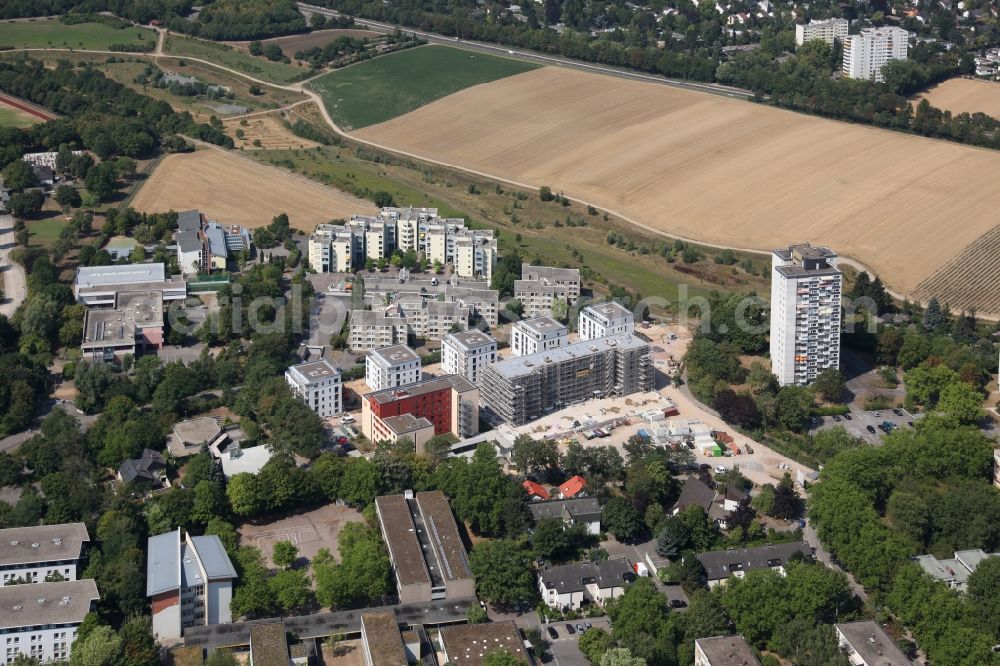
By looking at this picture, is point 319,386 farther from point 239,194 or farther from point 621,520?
point 239,194

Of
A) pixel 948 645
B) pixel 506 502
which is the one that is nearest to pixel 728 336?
pixel 506 502

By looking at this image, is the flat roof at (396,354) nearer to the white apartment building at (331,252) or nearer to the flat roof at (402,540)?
the flat roof at (402,540)

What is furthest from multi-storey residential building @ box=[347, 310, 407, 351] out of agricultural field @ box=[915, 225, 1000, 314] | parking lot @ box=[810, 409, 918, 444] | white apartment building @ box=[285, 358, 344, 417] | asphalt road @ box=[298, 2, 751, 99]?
asphalt road @ box=[298, 2, 751, 99]

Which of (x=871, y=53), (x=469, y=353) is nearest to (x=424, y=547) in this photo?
(x=469, y=353)

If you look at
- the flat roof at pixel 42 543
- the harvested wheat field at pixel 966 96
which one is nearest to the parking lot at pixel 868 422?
the flat roof at pixel 42 543

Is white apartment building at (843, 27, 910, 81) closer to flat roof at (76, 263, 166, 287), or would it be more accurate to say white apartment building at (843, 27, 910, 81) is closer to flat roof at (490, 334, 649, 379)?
flat roof at (490, 334, 649, 379)

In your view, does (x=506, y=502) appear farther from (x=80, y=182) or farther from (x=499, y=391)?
(x=80, y=182)
